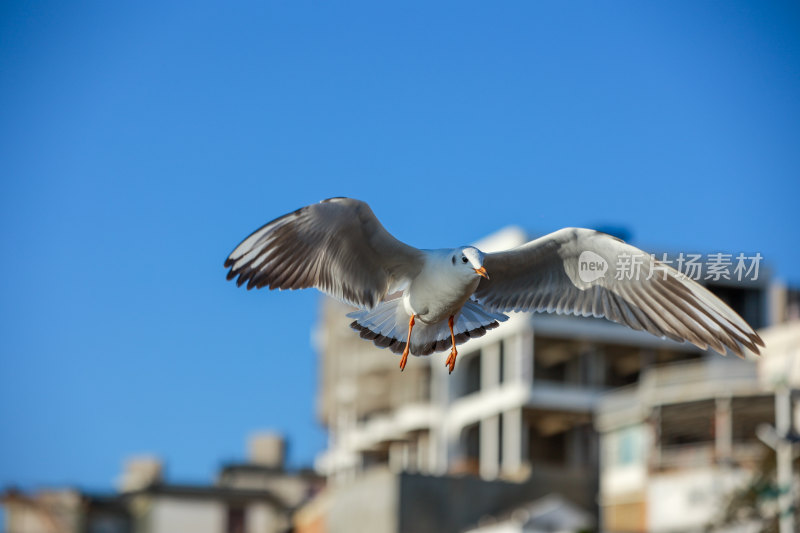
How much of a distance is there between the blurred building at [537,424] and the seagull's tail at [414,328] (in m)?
17.9

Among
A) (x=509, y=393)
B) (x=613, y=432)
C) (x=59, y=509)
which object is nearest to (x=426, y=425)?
(x=509, y=393)

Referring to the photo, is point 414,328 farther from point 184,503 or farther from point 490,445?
point 184,503

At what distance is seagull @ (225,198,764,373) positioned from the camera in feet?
34.6

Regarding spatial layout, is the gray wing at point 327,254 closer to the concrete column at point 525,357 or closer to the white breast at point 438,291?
the white breast at point 438,291

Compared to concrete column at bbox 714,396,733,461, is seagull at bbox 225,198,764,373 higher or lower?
lower

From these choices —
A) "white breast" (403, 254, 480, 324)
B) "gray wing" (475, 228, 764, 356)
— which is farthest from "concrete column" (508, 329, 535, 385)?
"white breast" (403, 254, 480, 324)

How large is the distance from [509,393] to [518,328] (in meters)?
2.02

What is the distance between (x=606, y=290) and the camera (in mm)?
11477

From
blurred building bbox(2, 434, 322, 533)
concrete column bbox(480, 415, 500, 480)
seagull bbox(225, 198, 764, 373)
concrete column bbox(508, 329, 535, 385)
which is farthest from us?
blurred building bbox(2, 434, 322, 533)

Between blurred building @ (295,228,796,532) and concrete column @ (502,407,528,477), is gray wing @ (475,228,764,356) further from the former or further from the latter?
concrete column @ (502,407,528,477)

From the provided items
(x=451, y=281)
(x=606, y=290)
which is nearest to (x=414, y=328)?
(x=451, y=281)

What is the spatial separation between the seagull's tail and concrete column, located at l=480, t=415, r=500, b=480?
2989 centimetres

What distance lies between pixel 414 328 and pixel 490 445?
3089 cm

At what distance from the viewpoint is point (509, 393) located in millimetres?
40688
